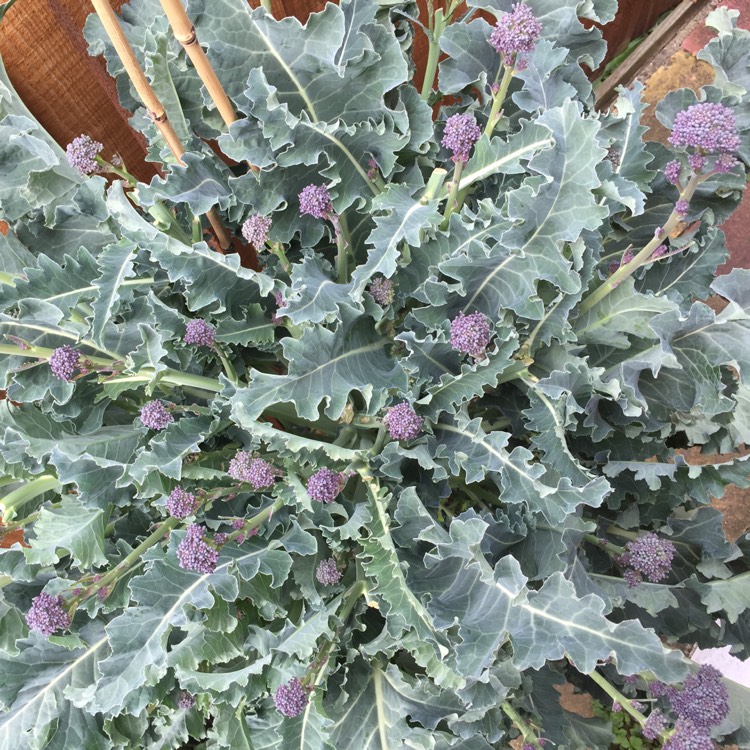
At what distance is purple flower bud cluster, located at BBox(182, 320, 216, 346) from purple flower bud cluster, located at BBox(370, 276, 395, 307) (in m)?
0.20

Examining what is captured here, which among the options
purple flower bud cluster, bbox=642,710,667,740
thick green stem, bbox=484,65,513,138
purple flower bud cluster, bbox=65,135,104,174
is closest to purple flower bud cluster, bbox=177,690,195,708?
purple flower bud cluster, bbox=642,710,667,740

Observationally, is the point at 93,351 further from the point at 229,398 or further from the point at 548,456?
the point at 548,456

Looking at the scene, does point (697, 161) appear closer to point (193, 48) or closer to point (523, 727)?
point (193, 48)

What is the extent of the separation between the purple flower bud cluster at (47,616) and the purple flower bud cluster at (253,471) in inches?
9.1

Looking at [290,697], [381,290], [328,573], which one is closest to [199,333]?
[381,290]

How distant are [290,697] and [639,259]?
0.60m

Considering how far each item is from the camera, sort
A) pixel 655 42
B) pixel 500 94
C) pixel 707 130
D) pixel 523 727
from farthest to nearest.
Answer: pixel 655 42 → pixel 523 727 → pixel 500 94 → pixel 707 130

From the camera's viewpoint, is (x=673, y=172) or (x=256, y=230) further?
(x=256, y=230)

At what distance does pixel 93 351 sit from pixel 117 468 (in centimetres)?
18

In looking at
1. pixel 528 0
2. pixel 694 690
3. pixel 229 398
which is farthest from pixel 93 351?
pixel 694 690

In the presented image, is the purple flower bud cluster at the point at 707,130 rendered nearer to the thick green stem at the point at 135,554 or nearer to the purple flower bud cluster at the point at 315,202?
the purple flower bud cluster at the point at 315,202

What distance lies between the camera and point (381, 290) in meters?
0.78

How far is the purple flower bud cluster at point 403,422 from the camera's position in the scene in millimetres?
723

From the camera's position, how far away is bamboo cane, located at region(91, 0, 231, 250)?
1.99 ft
